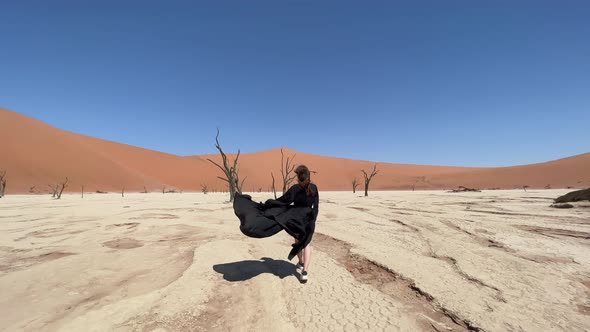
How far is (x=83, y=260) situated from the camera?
14.3ft

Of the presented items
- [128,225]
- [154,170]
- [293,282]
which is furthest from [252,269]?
[154,170]

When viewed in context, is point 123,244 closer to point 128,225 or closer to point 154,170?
point 128,225

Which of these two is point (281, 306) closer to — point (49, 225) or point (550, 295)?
point (550, 295)

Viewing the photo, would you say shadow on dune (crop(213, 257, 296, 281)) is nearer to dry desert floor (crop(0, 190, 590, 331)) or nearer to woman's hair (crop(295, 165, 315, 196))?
dry desert floor (crop(0, 190, 590, 331))

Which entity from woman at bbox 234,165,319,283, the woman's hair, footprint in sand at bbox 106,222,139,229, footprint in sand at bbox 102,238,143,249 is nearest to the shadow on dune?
woman at bbox 234,165,319,283

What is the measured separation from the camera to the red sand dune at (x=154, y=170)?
40750mm

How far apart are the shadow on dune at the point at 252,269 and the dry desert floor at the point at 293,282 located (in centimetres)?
2

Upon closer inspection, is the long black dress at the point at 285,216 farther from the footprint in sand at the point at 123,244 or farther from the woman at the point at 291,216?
the footprint in sand at the point at 123,244

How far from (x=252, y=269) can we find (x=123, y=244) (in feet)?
9.63

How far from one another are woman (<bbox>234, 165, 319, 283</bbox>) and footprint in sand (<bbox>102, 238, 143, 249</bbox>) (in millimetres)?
2729

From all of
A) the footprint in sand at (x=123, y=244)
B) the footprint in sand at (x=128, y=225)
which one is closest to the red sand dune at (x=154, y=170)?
the footprint in sand at (x=128, y=225)

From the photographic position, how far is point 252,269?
4.11 m

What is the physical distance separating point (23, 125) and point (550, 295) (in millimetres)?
69886

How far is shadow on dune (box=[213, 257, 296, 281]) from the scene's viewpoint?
A: 3860 millimetres
